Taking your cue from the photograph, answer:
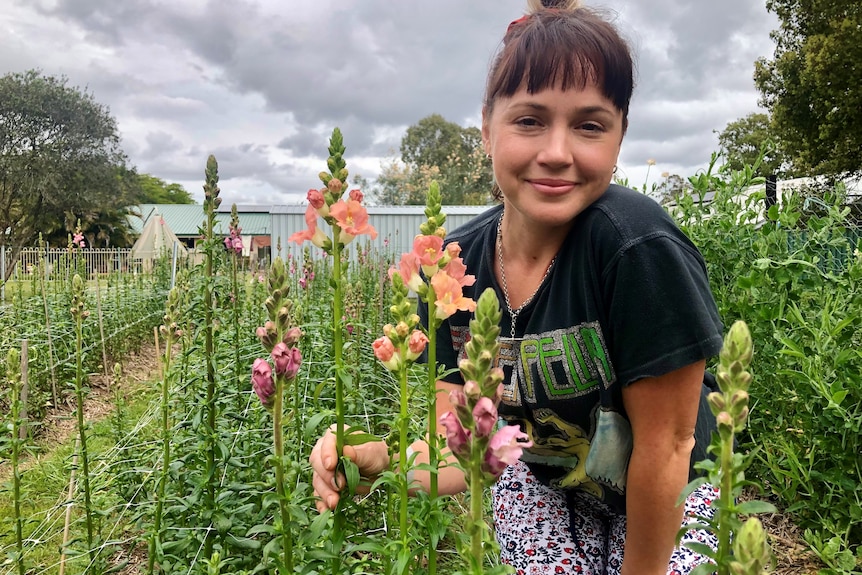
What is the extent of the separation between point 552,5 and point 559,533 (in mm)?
2079

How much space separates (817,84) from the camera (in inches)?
722

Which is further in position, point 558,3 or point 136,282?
point 136,282

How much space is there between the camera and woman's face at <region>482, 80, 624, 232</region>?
74.1 inches

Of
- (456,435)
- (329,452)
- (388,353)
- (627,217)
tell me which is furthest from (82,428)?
(627,217)

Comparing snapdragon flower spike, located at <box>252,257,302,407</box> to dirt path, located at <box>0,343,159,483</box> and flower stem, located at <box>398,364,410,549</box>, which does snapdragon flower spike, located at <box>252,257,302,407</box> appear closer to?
flower stem, located at <box>398,364,410,549</box>

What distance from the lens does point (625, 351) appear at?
1.86 metres

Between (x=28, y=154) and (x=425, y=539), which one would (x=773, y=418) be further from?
(x=28, y=154)

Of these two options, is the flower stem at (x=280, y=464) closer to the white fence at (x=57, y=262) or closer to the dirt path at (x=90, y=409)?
the dirt path at (x=90, y=409)

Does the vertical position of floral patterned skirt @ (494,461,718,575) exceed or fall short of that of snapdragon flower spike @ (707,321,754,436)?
it falls short

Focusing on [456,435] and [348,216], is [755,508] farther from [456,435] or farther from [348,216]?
[348,216]

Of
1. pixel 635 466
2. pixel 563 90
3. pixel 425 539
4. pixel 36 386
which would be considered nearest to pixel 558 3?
pixel 563 90

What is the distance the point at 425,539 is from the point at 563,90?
4.45ft

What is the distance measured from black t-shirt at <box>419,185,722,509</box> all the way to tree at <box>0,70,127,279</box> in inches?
1415

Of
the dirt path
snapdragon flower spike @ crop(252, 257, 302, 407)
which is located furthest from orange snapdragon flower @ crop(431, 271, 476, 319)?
the dirt path
